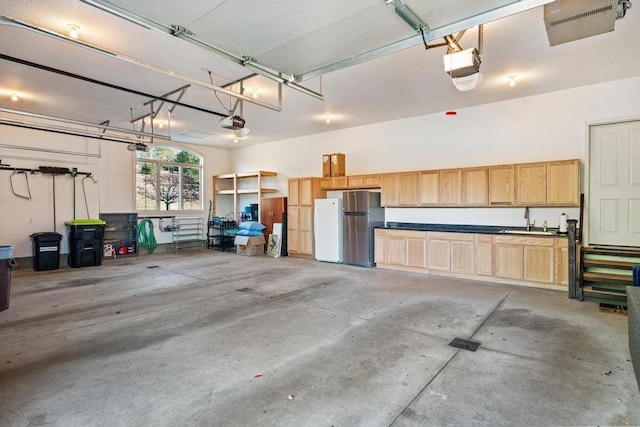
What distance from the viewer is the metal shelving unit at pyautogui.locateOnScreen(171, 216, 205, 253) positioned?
9664 mm

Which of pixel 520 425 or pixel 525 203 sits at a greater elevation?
pixel 525 203

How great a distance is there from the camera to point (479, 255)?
18.8 feet

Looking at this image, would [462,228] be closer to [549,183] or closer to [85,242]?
[549,183]

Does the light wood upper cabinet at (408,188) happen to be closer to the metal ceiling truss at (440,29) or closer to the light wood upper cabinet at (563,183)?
the light wood upper cabinet at (563,183)

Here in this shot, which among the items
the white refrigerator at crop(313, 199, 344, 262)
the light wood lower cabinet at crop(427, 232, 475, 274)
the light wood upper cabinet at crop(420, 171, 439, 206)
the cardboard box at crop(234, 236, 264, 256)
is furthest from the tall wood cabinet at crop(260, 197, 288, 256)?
the light wood lower cabinet at crop(427, 232, 475, 274)

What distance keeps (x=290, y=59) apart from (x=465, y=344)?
10.00 feet

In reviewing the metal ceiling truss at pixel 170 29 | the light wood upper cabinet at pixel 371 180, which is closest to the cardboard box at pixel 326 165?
the light wood upper cabinet at pixel 371 180

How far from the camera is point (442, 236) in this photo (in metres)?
6.12

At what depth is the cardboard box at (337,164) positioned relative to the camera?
26.4ft

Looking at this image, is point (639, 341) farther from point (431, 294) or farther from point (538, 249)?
point (538, 249)

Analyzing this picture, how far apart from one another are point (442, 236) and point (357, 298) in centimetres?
242

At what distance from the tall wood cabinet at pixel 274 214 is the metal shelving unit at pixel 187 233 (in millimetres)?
2341

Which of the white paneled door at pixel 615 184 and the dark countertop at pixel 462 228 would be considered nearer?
the white paneled door at pixel 615 184

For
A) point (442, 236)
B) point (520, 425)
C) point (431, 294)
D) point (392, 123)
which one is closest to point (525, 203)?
point (442, 236)
